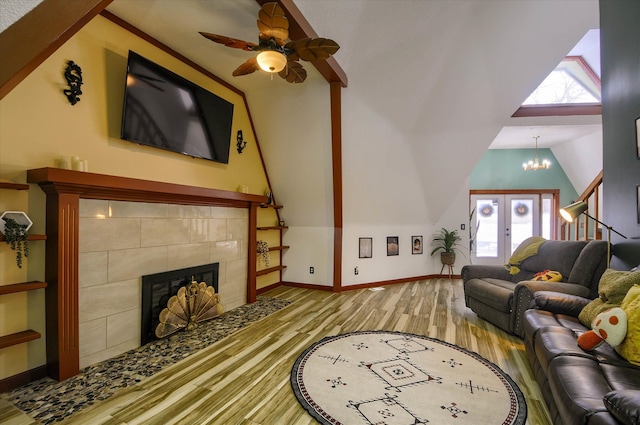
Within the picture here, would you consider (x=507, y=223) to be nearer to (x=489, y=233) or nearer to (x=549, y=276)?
(x=489, y=233)

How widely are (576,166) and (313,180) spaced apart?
6.65 m

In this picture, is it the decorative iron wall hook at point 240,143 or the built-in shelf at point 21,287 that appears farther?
the decorative iron wall hook at point 240,143

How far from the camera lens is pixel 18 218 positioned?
216cm

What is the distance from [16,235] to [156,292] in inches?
49.5

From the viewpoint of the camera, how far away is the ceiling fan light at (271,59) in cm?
235

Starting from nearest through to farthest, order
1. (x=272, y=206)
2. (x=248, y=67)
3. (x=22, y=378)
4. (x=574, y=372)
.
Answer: (x=574, y=372) < (x=22, y=378) < (x=248, y=67) < (x=272, y=206)

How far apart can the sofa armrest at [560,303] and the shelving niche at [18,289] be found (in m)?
3.96

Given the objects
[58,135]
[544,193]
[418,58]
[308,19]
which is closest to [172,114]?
[58,135]

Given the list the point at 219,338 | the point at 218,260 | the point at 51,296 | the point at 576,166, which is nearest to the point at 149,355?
the point at 219,338

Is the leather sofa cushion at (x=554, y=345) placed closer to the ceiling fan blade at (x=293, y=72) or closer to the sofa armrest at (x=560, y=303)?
the sofa armrest at (x=560, y=303)

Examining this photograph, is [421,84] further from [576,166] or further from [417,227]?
[576,166]

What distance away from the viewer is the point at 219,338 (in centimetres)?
310

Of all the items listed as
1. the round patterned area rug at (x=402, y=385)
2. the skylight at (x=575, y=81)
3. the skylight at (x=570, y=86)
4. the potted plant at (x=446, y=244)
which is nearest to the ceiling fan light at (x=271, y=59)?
the round patterned area rug at (x=402, y=385)

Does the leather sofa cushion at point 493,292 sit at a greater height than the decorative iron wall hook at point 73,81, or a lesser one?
lesser
